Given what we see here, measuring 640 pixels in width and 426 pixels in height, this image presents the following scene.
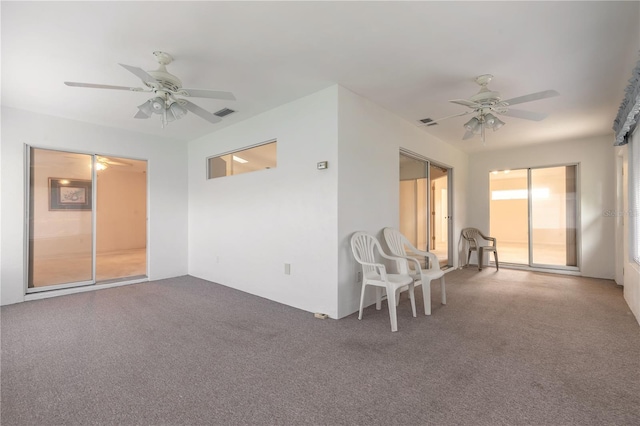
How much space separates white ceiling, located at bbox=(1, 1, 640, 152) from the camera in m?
2.12

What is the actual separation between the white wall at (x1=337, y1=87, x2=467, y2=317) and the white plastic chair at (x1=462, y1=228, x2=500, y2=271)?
2857mm

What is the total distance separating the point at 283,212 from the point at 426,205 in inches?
112

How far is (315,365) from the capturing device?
2270 mm

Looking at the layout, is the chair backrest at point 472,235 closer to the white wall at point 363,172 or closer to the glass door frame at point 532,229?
the glass door frame at point 532,229

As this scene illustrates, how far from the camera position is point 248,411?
1.75 metres

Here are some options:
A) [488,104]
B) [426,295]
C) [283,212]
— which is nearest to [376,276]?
[426,295]

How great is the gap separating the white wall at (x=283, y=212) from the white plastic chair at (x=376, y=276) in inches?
12.7

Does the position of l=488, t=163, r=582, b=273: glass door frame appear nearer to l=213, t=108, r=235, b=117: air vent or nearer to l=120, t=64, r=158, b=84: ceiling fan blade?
l=213, t=108, r=235, b=117: air vent

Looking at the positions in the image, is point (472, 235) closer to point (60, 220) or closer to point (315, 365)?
point (315, 365)

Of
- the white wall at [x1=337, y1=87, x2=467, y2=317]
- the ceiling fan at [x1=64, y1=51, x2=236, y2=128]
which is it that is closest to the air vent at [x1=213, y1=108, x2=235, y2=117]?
the ceiling fan at [x1=64, y1=51, x2=236, y2=128]

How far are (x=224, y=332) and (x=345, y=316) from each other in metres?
1.35

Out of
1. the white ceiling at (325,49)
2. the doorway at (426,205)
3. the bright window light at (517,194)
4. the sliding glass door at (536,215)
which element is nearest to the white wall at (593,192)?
the sliding glass door at (536,215)

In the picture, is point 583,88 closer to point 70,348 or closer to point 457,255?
point 457,255

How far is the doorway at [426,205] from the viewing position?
4.79 m
